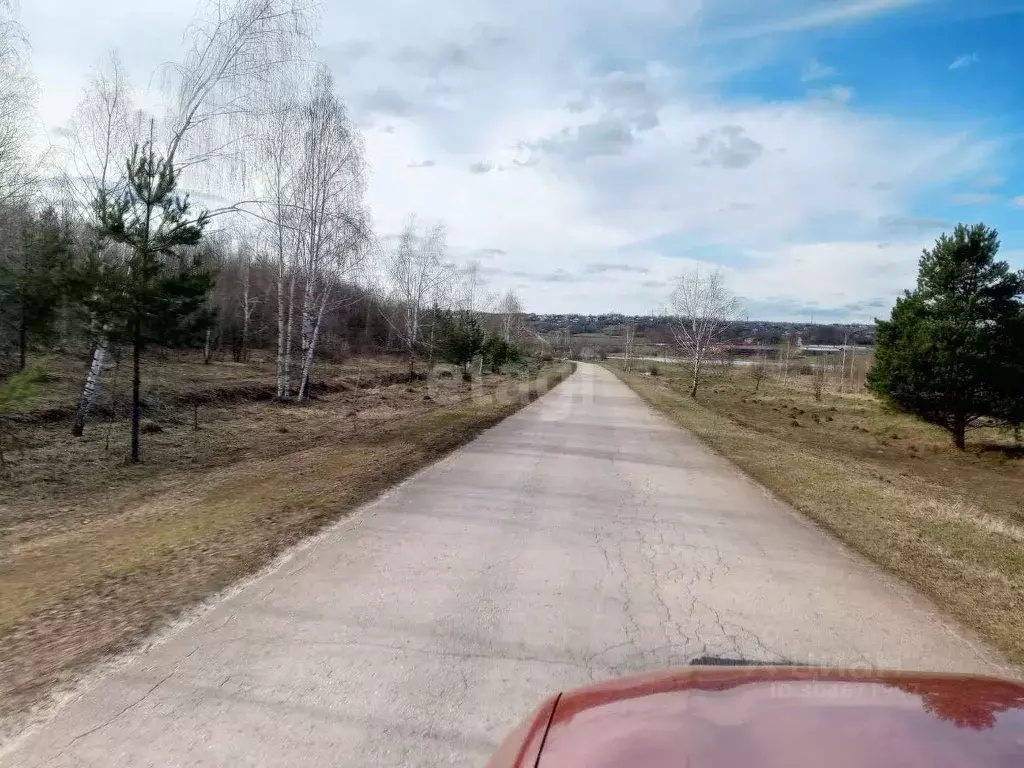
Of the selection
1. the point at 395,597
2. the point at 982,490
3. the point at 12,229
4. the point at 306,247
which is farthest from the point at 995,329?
the point at 12,229

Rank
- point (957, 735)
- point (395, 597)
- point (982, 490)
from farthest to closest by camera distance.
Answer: point (982, 490), point (395, 597), point (957, 735)

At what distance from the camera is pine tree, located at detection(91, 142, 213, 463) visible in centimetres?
1050

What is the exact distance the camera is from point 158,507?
7672mm

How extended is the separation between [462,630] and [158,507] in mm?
5581

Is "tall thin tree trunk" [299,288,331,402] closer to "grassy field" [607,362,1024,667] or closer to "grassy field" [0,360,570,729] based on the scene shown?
"grassy field" [0,360,570,729]

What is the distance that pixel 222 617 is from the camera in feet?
13.3

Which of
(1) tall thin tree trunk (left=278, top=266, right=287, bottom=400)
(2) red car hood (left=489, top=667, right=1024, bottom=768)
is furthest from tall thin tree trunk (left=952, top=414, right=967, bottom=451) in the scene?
(1) tall thin tree trunk (left=278, top=266, right=287, bottom=400)

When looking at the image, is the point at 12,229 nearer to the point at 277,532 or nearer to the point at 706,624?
the point at 277,532

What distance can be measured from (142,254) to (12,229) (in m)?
10.4

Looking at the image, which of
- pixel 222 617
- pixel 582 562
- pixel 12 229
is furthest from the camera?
pixel 12 229

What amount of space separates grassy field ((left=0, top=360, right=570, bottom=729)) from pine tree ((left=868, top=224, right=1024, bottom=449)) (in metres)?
13.7

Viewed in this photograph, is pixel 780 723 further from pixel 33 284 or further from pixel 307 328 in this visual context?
pixel 307 328

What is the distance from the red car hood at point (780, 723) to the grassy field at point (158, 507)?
9.66ft

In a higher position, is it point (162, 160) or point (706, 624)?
point (162, 160)
